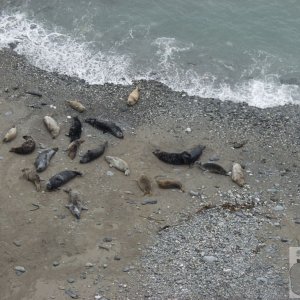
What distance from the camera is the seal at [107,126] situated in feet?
62.1

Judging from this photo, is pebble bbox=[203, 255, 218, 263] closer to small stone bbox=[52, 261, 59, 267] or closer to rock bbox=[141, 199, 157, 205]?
rock bbox=[141, 199, 157, 205]

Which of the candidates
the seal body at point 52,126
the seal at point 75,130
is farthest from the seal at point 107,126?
the seal body at point 52,126

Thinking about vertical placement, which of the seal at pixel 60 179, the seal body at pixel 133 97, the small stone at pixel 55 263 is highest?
the seal body at pixel 133 97

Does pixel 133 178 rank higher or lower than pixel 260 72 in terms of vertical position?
lower

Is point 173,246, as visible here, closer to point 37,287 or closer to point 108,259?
point 108,259

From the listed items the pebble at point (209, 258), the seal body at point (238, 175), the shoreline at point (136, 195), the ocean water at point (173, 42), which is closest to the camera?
the shoreline at point (136, 195)

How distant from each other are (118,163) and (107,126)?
183 centimetres

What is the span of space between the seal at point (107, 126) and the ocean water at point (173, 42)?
2.75 meters

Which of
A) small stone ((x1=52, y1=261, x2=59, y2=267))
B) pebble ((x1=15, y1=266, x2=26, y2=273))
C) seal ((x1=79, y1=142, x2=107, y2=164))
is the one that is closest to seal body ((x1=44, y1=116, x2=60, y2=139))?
seal ((x1=79, y1=142, x2=107, y2=164))

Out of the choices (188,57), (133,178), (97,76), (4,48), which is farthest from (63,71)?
(133,178)

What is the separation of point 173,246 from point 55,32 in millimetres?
11882

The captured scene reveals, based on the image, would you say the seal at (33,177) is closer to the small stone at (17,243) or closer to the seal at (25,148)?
the seal at (25,148)

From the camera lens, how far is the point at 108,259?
14891 millimetres

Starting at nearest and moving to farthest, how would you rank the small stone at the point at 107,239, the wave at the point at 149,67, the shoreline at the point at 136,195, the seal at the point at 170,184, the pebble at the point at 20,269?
the shoreline at the point at 136,195
the pebble at the point at 20,269
the small stone at the point at 107,239
the seal at the point at 170,184
the wave at the point at 149,67
